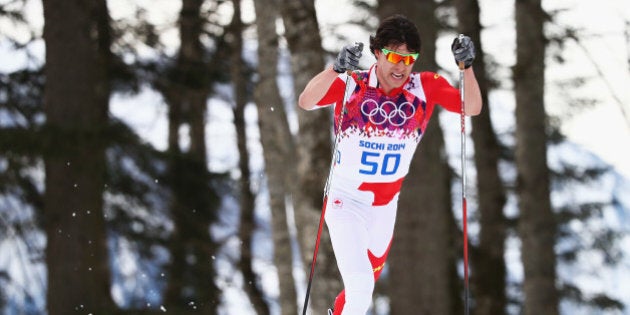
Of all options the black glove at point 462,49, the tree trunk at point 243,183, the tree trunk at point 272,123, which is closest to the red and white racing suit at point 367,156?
the black glove at point 462,49

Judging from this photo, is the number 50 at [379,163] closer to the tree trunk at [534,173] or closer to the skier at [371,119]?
the skier at [371,119]

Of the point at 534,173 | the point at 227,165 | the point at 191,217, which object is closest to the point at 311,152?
the point at 534,173

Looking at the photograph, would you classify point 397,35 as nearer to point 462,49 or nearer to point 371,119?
point 462,49

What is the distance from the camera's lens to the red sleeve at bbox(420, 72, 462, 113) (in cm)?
517

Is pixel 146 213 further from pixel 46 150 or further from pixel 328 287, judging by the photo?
pixel 328 287

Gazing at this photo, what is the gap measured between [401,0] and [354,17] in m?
5.87

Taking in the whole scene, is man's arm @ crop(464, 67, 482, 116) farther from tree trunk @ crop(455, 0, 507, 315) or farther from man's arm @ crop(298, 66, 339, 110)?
tree trunk @ crop(455, 0, 507, 315)

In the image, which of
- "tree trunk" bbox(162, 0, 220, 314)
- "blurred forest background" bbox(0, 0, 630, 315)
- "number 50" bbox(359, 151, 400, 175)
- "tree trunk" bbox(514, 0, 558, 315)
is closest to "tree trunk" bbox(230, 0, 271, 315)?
"blurred forest background" bbox(0, 0, 630, 315)

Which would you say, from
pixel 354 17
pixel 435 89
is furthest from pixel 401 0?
pixel 354 17

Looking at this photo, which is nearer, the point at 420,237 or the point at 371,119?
the point at 371,119

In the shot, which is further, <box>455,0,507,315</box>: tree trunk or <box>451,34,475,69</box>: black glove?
<box>455,0,507,315</box>: tree trunk

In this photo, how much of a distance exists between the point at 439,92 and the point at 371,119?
45cm

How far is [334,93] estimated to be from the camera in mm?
5055

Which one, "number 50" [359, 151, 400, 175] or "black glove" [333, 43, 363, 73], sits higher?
"black glove" [333, 43, 363, 73]
